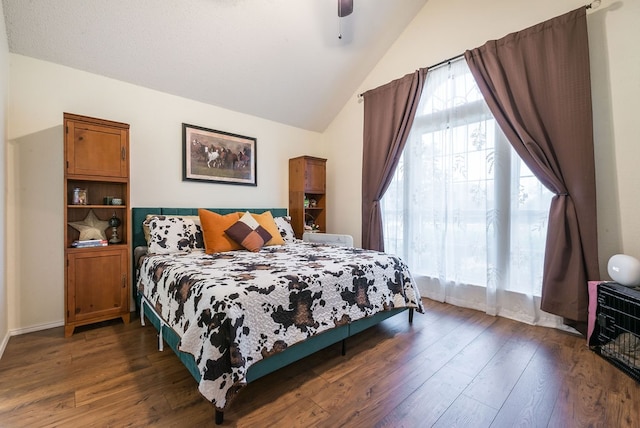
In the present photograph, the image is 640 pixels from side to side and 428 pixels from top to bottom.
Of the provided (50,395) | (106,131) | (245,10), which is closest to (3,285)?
(50,395)

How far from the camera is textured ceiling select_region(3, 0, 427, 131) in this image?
224cm

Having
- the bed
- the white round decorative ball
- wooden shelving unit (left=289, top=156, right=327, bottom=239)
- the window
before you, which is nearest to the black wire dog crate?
the white round decorative ball

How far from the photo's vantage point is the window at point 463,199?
8.44 feet

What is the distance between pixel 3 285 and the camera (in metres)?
2.13

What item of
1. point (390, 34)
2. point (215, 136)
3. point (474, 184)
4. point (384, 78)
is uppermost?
point (390, 34)

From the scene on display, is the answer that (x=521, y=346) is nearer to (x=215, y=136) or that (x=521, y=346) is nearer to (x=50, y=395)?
(x=50, y=395)

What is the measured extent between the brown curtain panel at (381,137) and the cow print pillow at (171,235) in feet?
7.35

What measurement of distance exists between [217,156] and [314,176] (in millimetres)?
1423

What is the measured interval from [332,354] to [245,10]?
3110 mm

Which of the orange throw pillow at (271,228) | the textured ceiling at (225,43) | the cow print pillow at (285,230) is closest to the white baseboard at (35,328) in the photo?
the orange throw pillow at (271,228)

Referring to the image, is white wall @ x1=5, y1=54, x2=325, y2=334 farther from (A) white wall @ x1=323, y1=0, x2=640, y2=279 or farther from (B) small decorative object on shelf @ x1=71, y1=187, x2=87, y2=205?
(A) white wall @ x1=323, y1=0, x2=640, y2=279

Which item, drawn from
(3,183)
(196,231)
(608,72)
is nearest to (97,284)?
(196,231)

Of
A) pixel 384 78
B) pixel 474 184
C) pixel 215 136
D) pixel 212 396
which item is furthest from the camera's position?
pixel 384 78

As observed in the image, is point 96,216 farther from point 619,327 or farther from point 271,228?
point 619,327
